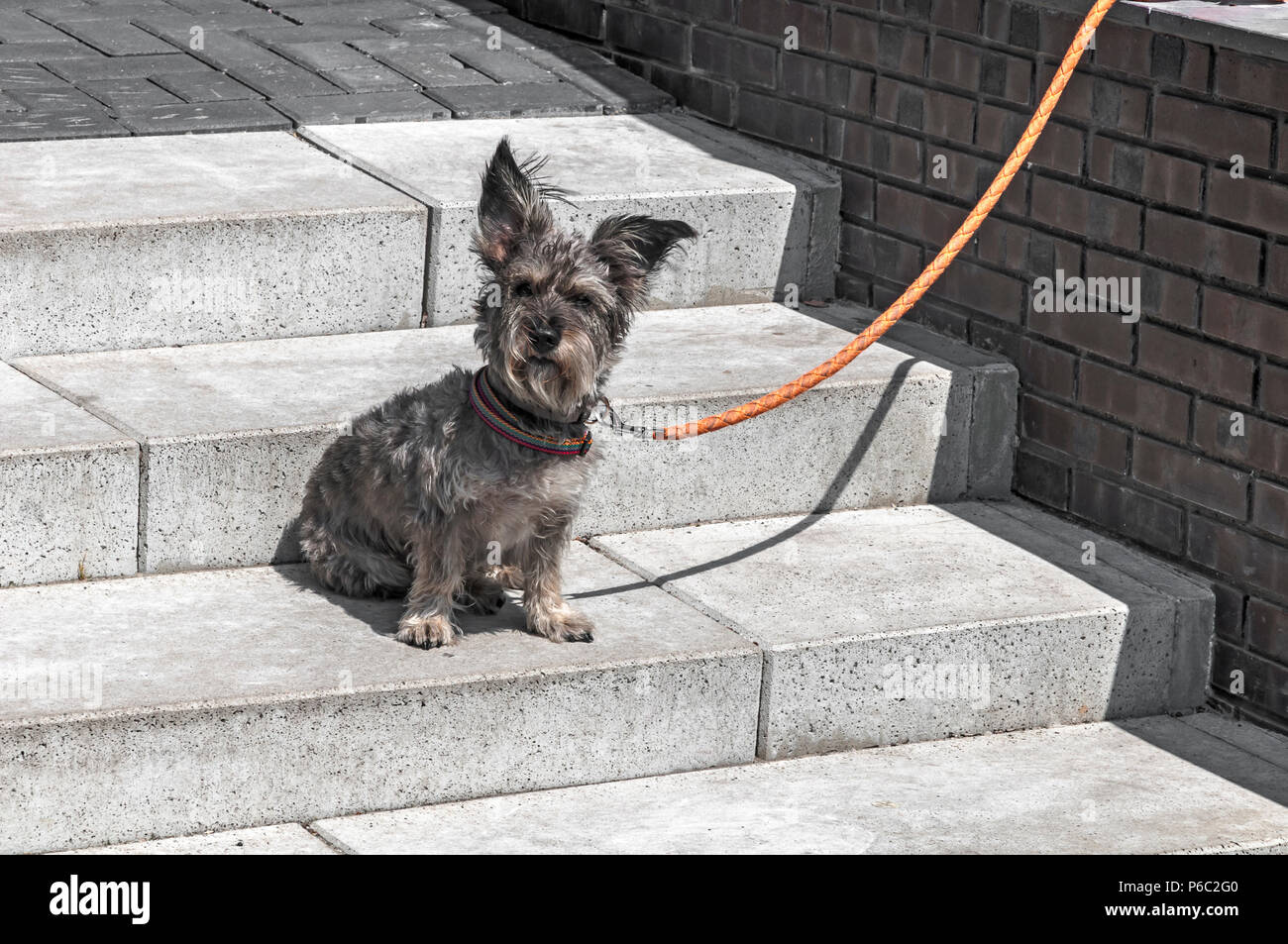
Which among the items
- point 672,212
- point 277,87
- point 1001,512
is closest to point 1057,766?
point 1001,512

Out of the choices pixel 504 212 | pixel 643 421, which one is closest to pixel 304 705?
pixel 504 212

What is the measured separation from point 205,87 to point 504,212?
3173 millimetres

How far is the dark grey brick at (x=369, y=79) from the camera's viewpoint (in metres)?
7.86

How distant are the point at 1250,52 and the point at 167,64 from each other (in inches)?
172

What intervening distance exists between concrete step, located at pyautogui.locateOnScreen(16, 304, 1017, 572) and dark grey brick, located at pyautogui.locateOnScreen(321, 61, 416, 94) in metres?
1.61

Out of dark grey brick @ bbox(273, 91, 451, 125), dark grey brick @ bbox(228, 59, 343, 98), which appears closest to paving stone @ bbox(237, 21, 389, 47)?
dark grey brick @ bbox(228, 59, 343, 98)

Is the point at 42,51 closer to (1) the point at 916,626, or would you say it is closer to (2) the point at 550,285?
(2) the point at 550,285

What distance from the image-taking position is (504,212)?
16.1 ft

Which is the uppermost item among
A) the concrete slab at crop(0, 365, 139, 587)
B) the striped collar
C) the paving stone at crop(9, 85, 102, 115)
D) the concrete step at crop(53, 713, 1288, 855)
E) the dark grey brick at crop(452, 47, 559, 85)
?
the dark grey brick at crop(452, 47, 559, 85)

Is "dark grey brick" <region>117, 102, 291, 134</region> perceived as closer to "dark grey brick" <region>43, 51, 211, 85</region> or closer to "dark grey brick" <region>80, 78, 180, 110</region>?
"dark grey brick" <region>80, 78, 180, 110</region>

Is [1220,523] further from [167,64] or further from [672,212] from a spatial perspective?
[167,64]

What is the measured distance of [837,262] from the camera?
7.53 m

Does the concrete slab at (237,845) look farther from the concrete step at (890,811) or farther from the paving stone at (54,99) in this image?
the paving stone at (54,99)

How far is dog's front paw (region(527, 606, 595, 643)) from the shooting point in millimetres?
5277
